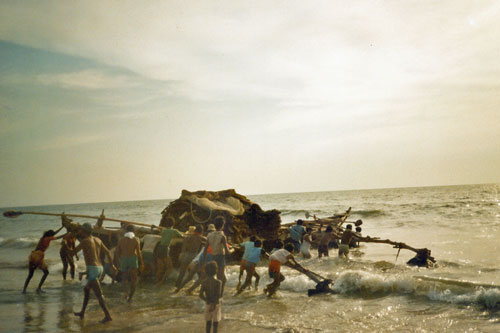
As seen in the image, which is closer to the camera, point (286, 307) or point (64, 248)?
point (286, 307)

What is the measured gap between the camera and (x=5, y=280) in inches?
537

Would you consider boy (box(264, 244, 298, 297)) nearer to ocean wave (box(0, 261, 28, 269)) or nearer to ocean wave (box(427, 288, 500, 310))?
ocean wave (box(427, 288, 500, 310))

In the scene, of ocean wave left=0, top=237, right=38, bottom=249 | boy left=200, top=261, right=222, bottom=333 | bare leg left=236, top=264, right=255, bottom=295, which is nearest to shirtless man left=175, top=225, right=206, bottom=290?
bare leg left=236, top=264, right=255, bottom=295

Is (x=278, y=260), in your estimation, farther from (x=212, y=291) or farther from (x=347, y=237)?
(x=347, y=237)

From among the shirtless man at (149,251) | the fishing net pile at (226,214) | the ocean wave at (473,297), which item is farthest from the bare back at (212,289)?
the fishing net pile at (226,214)

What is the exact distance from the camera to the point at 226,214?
52.5 feet

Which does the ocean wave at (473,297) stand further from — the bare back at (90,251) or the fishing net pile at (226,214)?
the fishing net pile at (226,214)

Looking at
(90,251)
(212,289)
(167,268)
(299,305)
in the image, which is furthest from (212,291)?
(167,268)

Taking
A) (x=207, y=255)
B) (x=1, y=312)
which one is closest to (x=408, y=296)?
(x=207, y=255)

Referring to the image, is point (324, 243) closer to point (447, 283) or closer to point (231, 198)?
point (231, 198)

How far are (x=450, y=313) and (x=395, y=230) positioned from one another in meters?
21.9

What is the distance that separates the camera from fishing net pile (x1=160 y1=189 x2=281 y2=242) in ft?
51.2

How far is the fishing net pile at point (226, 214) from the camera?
15602mm

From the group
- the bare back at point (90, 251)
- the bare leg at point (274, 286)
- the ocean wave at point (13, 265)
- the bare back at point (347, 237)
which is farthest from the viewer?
the ocean wave at point (13, 265)
